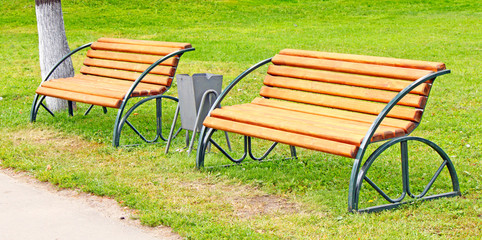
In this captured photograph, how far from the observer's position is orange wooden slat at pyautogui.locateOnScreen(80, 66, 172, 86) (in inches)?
252

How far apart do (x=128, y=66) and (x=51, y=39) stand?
1.46 m

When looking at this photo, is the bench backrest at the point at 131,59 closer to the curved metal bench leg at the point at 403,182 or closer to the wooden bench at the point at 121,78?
the wooden bench at the point at 121,78

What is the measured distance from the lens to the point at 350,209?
13.6 feet

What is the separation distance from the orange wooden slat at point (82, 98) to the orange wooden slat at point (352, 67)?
5.31 feet

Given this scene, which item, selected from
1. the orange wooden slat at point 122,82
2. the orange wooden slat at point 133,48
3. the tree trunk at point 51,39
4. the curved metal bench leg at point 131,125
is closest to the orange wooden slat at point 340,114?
the curved metal bench leg at point 131,125

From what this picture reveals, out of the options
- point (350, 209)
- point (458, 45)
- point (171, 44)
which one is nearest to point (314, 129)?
point (350, 209)

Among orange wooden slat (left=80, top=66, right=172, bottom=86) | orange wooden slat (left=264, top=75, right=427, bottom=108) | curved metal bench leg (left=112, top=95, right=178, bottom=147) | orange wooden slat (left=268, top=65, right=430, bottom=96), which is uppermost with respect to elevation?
orange wooden slat (left=268, top=65, right=430, bottom=96)

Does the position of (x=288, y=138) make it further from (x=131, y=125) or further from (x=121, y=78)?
(x=121, y=78)

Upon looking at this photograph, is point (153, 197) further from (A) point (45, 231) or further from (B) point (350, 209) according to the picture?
(B) point (350, 209)

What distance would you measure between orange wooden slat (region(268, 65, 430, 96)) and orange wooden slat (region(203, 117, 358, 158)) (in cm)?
75

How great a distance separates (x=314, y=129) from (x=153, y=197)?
1.25 metres

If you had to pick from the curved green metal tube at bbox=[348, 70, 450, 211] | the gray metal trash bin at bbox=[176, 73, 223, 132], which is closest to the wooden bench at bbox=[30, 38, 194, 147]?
the gray metal trash bin at bbox=[176, 73, 223, 132]

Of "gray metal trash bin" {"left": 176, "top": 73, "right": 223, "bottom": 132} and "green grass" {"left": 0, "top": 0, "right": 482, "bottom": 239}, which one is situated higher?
"gray metal trash bin" {"left": 176, "top": 73, "right": 223, "bottom": 132}

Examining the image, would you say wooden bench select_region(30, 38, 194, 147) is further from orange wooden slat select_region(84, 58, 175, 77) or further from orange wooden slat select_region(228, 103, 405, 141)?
orange wooden slat select_region(228, 103, 405, 141)
